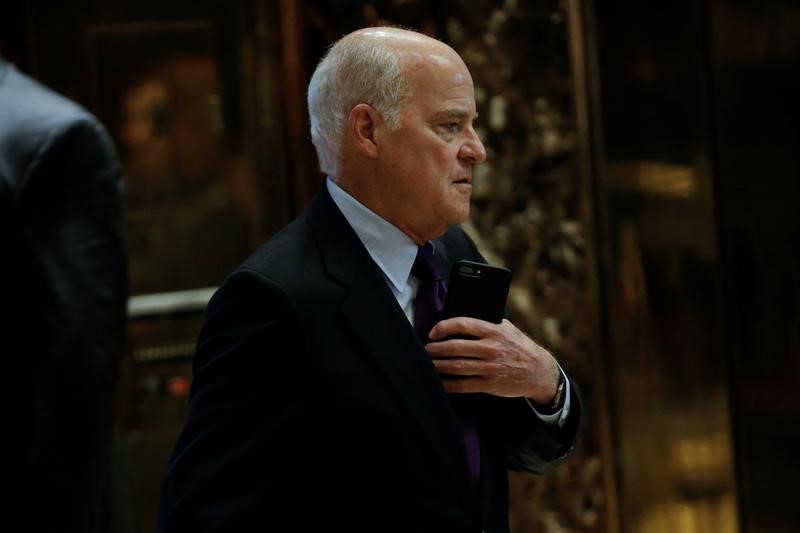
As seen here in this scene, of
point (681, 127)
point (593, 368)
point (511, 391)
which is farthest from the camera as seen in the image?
point (593, 368)

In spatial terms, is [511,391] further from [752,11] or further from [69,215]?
[752,11]

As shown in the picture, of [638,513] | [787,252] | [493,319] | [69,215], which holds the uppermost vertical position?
[69,215]

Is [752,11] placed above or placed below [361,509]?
above

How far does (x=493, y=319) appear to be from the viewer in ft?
5.99

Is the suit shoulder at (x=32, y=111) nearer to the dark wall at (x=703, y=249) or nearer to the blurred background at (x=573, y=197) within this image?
the blurred background at (x=573, y=197)

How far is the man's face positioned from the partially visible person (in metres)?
0.43

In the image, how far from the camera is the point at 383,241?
1816 mm

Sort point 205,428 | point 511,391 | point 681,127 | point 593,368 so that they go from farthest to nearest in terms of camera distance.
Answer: point 593,368 → point 681,127 → point 511,391 → point 205,428

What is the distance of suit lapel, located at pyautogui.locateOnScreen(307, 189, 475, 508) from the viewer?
1.68 metres

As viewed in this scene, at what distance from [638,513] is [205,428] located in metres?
2.60

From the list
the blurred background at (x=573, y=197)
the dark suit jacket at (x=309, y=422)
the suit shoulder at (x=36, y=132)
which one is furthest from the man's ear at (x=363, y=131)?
the blurred background at (x=573, y=197)

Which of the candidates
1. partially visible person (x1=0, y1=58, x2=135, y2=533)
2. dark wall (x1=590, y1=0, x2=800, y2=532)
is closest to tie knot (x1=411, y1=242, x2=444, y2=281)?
partially visible person (x1=0, y1=58, x2=135, y2=533)

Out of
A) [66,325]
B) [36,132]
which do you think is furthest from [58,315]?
[36,132]

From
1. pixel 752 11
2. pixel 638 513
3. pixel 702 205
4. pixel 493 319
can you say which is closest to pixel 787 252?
pixel 702 205
